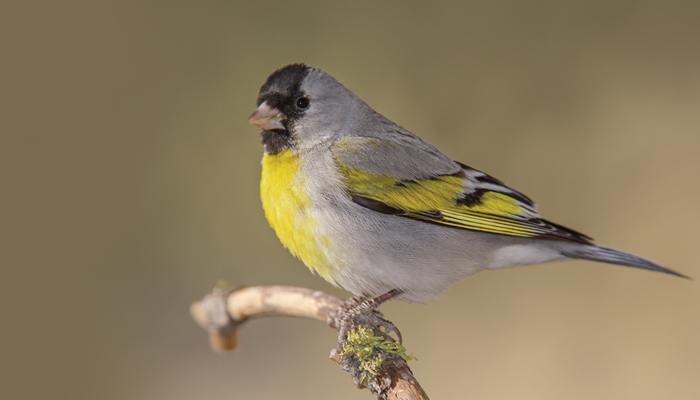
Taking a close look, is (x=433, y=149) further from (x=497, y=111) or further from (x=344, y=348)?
(x=497, y=111)

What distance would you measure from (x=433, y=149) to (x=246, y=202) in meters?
2.09

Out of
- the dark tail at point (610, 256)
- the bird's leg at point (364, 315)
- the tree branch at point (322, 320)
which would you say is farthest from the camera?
the dark tail at point (610, 256)

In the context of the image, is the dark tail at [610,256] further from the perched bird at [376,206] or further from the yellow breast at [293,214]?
the yellow breast at [293,214]

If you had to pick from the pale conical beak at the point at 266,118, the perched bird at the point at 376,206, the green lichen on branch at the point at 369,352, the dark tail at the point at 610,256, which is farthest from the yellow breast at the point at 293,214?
the dark tail at the point at 610,256

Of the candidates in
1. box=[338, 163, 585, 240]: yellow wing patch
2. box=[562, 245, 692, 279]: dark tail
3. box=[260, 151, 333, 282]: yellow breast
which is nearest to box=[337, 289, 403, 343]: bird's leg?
box=[260, 151, 333, 282]: yellow breast

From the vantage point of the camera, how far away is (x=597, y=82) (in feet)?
16.1

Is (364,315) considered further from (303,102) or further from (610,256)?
(610,256)

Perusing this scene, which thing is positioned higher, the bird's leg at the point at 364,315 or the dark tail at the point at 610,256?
the dark tail at the point at 610,256

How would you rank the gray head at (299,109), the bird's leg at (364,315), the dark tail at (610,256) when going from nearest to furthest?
the bird's leg at (364,315)
the dark tail at (610,256)
the gray head at (299,109)

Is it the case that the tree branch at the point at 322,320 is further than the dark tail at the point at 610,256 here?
No

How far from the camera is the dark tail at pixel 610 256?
289 cm

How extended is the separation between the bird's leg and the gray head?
1.88ft

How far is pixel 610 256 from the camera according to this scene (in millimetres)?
3041

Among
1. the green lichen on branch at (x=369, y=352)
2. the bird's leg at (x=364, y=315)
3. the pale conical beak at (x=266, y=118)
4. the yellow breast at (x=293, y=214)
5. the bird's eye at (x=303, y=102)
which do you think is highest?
the bird's eye at (x=303, y=102)
